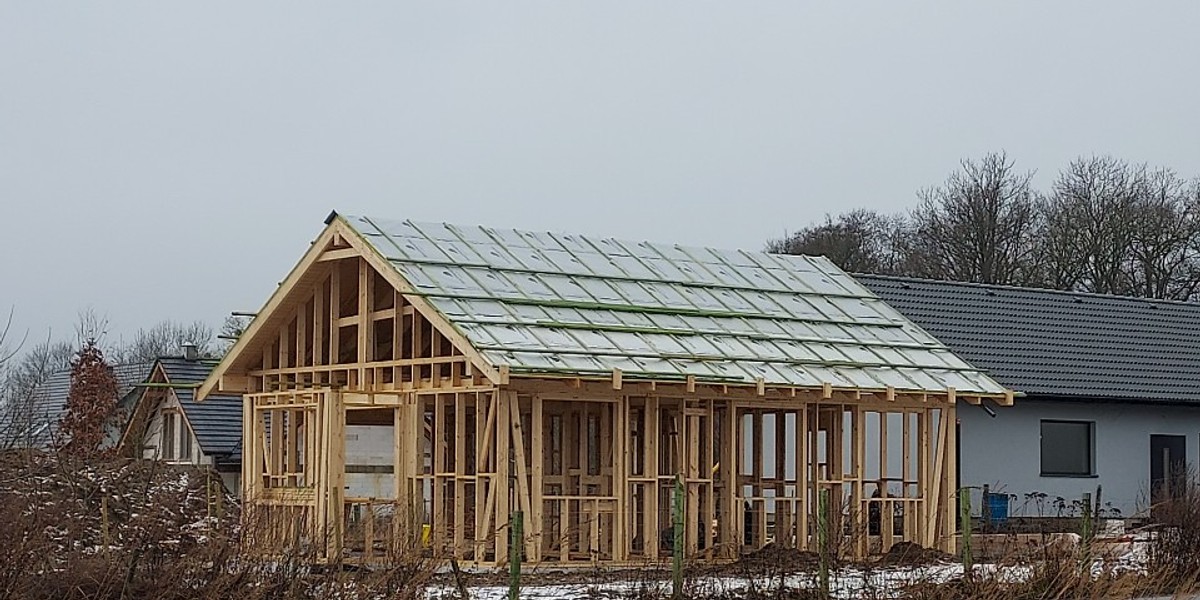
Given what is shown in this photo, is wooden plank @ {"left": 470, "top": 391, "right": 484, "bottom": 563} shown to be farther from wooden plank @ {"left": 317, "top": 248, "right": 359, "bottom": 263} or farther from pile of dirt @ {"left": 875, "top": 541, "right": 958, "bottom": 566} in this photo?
pile of dirt @ {"left": 875, "top": 541, "right": 958, "bottom": 566}

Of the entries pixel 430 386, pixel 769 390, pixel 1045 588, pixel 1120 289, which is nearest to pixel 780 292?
pixel 769 390

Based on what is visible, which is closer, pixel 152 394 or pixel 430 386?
pixel 430 386

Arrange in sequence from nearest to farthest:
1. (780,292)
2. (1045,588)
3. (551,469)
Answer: (1045,588)
(551,469)
(780,292)

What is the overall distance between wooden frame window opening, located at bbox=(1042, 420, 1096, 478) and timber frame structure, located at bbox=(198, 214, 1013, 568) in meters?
8.68

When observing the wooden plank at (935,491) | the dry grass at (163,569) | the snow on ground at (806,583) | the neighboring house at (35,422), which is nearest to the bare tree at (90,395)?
the neighboring house at (35,422)

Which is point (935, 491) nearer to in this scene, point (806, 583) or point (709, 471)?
point (709, 471)

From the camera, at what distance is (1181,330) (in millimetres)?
37500

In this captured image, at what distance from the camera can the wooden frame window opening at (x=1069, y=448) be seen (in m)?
33.1

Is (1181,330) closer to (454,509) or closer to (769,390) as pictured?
(769,390)

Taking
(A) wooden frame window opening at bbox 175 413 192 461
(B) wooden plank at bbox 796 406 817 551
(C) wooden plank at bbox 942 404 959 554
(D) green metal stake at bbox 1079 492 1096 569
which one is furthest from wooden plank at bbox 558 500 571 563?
(A) wooden frame window opening at bbox 175 413 192 461

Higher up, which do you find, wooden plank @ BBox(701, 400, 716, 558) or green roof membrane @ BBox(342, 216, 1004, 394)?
green roof membrane @ BBox(342, 216, 1004, 394)

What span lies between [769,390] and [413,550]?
927 centimetres

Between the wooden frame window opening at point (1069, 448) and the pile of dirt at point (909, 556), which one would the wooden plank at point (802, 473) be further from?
the wooden frame window opening at point (1069, 448)

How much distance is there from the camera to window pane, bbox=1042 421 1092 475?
33156 mm
